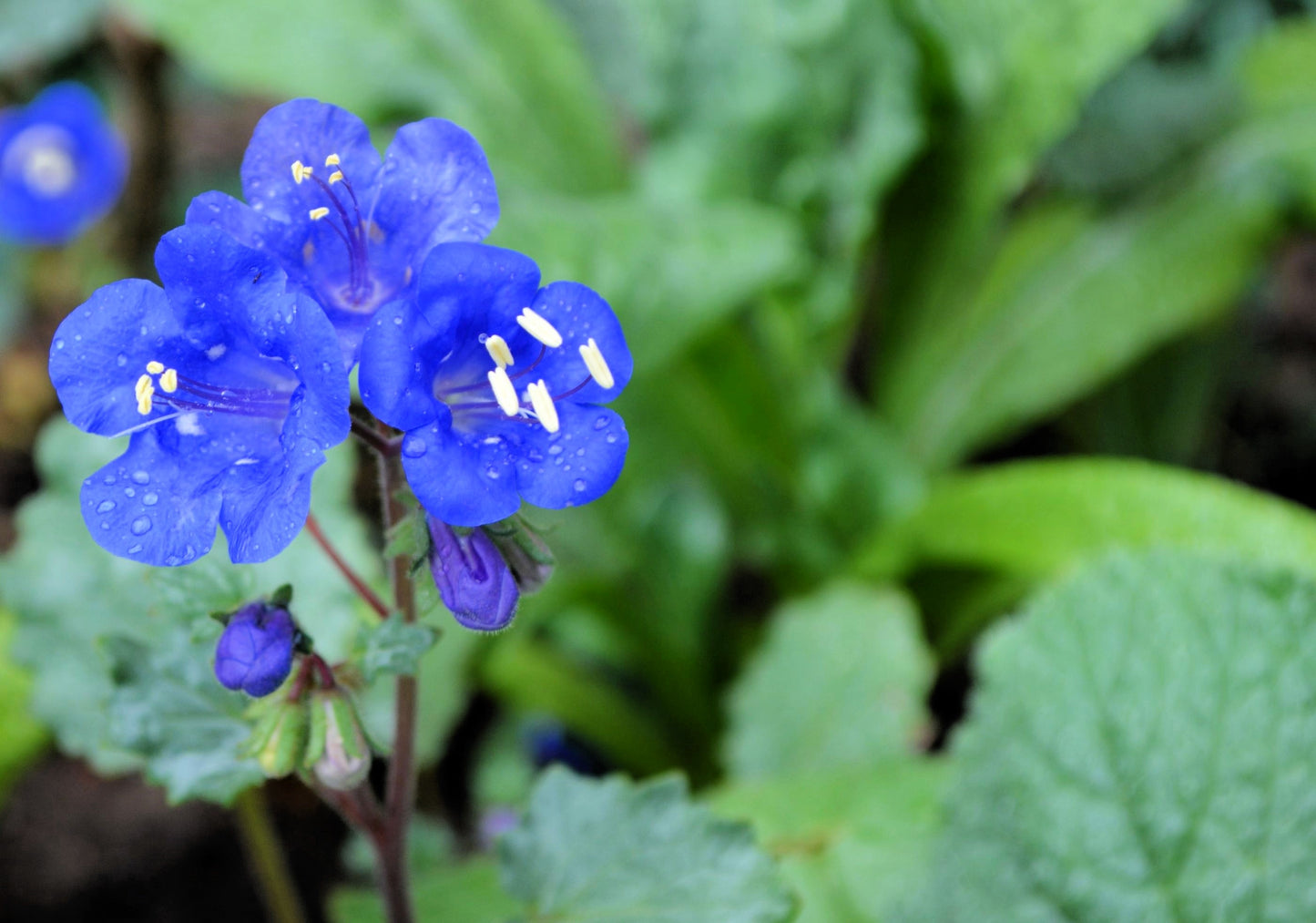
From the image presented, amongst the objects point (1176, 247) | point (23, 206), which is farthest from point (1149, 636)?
point (23, 206)

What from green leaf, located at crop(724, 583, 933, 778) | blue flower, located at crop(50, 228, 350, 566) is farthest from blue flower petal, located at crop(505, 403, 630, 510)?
green leaf, located at crop(724, 583, 933, 778)

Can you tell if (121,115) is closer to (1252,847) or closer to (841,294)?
(841,294)

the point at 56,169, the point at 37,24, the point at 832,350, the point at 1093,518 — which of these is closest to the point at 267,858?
the point at 1093,518

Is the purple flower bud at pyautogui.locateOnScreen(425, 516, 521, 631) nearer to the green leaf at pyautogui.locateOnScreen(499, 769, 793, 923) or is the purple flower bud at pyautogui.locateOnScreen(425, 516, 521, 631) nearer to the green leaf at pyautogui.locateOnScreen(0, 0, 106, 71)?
the green leaf at pyautogui.locateOnScreen(499, 769, 793, 923)

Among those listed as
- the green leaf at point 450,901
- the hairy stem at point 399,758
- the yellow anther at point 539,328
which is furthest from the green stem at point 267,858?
the yellow anther at point 539,328

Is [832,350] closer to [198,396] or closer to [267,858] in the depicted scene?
[267,858]

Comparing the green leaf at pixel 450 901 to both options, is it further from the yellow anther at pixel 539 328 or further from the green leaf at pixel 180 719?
the yellow anther at pixel 539 328
